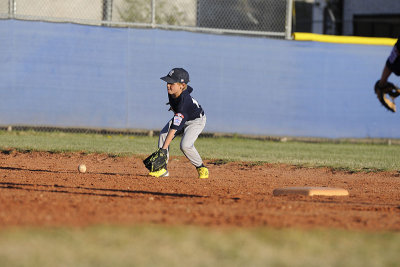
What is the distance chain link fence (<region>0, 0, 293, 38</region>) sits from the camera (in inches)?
577

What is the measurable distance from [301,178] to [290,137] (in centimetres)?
→ 588

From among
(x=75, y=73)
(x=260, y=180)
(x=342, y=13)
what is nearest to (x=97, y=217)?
(x=260, y=180)

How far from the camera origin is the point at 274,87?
14758mm

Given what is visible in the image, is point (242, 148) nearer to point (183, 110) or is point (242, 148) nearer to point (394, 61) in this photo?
point (183, 110)

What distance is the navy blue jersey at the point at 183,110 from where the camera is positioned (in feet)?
25.5

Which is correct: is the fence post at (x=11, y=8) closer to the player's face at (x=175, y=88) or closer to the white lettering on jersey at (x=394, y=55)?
the player's face at (x=175, y=88)

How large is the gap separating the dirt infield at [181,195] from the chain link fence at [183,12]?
17.0 ft

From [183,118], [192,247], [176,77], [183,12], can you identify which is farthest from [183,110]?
[183,12]

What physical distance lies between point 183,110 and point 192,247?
440 cm

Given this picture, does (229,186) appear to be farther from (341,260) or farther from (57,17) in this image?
(57,17)

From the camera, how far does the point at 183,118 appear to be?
25.8 ft

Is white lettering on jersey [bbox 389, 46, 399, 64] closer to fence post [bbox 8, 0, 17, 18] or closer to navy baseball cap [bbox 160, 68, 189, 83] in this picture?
navy baseball cap [bbox 160, 68, 189, 83]

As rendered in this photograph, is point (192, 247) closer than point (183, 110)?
Yes

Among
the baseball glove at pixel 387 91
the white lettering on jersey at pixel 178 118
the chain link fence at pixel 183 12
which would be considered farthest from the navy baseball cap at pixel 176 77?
the chain link fence at pixel 183 12
